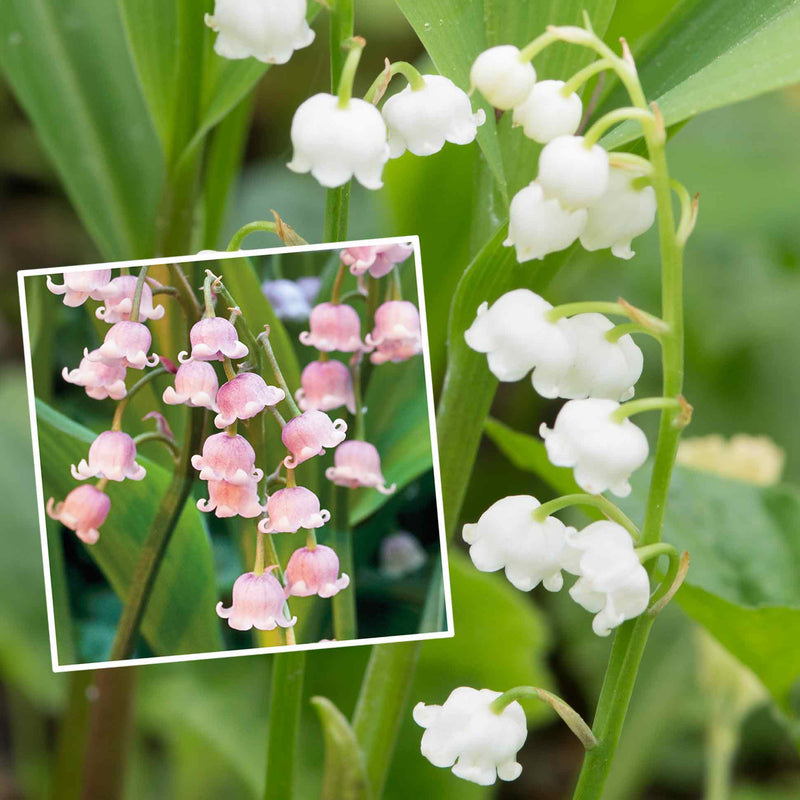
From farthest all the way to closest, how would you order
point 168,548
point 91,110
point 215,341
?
point 91,110
point 168,548
point 215,341

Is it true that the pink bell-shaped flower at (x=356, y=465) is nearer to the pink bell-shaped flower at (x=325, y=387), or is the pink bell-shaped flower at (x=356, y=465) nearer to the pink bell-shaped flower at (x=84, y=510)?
the pink bell-shaped flower at (x=325, y=387)

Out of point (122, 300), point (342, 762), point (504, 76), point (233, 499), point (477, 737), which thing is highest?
point (504, 76)

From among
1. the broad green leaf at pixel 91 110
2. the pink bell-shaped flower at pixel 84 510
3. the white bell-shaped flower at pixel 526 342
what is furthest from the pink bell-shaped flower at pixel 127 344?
the broad green leaf at pixel 91 110

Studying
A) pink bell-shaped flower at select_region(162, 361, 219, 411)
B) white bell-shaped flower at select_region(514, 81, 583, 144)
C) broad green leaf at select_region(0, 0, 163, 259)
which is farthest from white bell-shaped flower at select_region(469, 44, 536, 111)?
broad green leaf at select_region(0, 0, 163, 259)

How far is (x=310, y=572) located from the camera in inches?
24.3

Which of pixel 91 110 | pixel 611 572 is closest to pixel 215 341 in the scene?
Answer: pixel 611 572

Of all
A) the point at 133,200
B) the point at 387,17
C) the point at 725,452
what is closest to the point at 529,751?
the point at 725,452

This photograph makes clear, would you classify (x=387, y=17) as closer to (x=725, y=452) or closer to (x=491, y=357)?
(x=725, y=452)

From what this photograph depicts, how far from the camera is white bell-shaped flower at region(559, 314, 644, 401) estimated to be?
500mm

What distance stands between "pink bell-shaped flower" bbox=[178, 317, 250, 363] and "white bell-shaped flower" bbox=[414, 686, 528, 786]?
0.22 meters

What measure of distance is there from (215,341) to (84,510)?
0.16 m

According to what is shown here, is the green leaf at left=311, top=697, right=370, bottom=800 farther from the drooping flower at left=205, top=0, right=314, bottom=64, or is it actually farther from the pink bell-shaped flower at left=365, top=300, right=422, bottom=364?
the drooping flower at left=205, top=0, right=314, bottom=64

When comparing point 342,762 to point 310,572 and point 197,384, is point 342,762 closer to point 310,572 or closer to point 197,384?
point 310,572

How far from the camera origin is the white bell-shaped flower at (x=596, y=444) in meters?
0.47
